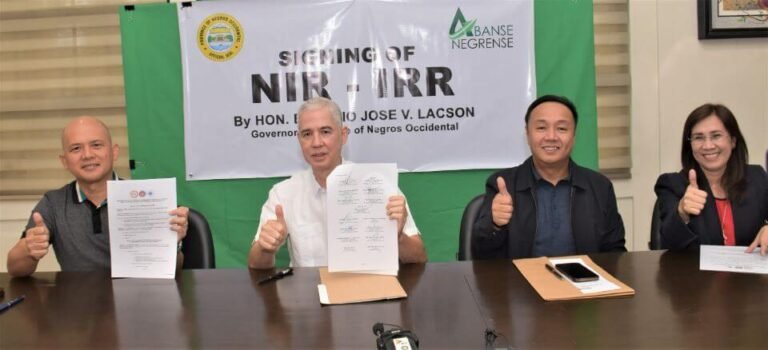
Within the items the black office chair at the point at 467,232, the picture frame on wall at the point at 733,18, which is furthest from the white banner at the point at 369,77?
the black office chair at the point at 467,232

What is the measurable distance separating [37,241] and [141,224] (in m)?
0.40

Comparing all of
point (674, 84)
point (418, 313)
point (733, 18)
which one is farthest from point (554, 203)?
point (733, 18)

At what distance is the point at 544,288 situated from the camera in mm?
1752

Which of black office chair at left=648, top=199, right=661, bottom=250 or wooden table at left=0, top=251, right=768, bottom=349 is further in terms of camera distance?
black office chair at left=648, top=199, right=661, bottom=250

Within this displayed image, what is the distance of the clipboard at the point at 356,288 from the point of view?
5.69 feet

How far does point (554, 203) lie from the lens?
255 cm

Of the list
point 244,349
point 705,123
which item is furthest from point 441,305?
point 705,123

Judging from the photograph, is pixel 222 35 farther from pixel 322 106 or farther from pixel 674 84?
pixel 674 84

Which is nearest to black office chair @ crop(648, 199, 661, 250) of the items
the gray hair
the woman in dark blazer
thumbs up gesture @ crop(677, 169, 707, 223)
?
the woman in dark blazer

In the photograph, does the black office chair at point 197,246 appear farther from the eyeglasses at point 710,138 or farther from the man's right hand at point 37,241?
the eyeglasses at point 710,138

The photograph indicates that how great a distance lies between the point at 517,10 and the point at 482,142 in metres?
0.81

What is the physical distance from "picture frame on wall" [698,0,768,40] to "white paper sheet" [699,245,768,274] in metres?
2.12

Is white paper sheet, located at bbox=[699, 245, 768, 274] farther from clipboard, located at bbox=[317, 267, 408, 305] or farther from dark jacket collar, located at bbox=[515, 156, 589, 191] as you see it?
clipboard, located at bbox=[317, 267, 408, 305]

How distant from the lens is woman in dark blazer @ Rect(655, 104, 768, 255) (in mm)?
2310
